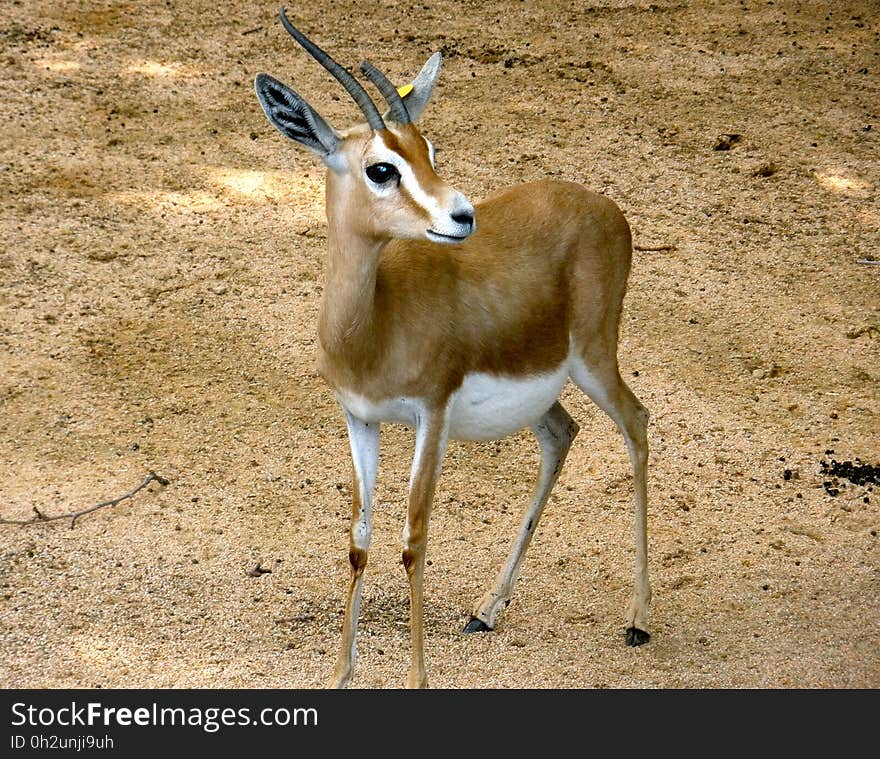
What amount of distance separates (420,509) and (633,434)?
48.8 inches

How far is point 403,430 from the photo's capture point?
750 centimetres

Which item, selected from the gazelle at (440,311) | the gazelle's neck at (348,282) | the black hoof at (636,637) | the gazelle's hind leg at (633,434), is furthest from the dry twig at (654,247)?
the gazelle's neck at (348,282)

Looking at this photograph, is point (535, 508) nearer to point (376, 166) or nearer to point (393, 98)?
point (376, 166)

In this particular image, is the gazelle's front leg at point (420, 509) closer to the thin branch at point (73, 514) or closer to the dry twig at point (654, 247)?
the thin branch at point (73, 514)

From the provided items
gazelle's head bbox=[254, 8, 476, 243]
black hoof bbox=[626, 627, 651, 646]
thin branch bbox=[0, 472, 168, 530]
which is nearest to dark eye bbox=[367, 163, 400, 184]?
gazelle's head bbox=[254, 8, 476, 243]

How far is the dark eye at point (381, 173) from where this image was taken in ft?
15.7

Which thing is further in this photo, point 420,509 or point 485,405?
point 485,405

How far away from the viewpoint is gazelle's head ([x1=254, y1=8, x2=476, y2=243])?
4699 mm

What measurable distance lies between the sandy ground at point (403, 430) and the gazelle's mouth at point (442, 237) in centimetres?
199

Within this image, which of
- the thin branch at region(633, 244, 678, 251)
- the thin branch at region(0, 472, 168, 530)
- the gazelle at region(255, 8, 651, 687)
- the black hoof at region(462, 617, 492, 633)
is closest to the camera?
the gazelle at region(255, 8, 651, 687)

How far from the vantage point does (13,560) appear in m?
6.23

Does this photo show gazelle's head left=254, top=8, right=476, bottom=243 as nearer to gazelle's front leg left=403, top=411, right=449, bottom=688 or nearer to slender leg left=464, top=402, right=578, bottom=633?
gazelle's front leg left=403, top=411, right=449, bottom=688

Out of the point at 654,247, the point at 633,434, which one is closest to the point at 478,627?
the point at 633,434

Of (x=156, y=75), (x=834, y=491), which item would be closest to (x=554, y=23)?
(x=156, y=75)
